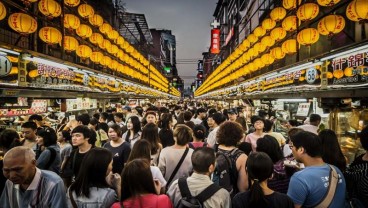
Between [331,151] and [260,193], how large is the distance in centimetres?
222

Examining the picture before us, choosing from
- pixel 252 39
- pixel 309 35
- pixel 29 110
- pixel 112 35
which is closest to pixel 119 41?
pixel 112 35

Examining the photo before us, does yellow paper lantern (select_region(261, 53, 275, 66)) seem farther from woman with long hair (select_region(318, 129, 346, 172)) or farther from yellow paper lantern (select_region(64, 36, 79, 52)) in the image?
woman with long hair (select_region(318, 129, 346, 172))

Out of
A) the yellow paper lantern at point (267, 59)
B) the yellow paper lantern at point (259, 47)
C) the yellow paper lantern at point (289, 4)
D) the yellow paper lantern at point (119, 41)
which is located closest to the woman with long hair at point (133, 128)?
the yellow paper lantern at point (289, 4)

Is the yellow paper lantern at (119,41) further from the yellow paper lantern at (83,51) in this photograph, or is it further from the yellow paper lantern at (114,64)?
the yellow paper lantern at (83,51)

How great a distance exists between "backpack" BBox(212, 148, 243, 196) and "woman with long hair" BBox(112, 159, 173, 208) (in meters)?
1.43

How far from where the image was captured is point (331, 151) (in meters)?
4.53

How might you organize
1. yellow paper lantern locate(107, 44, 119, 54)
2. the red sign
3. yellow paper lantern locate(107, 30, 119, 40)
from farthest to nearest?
the red sign < yellow paper lantern locate(107, 44, 119, 54) < yellow paper lantern locate(107, 30, 119, 40)

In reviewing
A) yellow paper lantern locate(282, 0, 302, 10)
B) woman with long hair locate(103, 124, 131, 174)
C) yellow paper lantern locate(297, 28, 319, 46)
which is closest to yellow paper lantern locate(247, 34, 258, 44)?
yellow paper lantern locate(282, 0, 302, 10)

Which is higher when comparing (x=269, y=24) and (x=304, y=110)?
(x=269, y=24)

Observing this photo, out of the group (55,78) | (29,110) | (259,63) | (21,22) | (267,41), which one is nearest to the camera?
(21,22)

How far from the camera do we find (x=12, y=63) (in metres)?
7.91

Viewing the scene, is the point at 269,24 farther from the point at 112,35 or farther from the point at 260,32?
the point at 112,35

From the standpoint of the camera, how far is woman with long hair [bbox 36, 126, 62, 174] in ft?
17.9

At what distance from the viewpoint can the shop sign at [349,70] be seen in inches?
276
